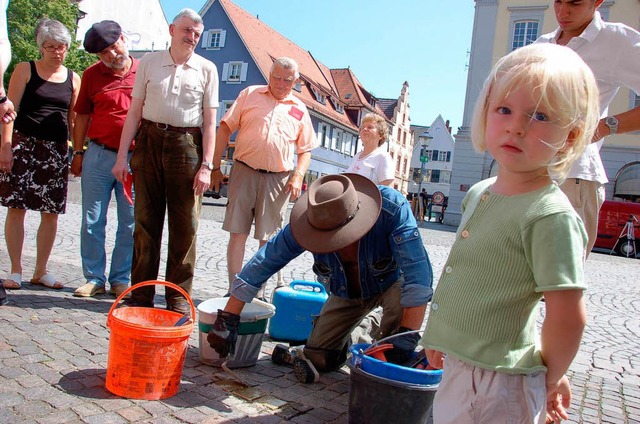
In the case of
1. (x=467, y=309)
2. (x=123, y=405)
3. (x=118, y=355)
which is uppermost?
(x=467, y=309)

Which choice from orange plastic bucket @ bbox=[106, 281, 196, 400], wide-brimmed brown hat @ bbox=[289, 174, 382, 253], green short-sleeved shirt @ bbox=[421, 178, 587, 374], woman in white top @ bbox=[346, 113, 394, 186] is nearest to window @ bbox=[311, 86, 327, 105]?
woman in white top @ bbox=[346, 113, 394, 186]

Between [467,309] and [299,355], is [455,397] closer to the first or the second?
[467,309]

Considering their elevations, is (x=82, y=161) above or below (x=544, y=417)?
above

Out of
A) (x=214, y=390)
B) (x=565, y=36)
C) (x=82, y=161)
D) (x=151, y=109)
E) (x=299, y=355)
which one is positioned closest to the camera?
(x=565, y=36)

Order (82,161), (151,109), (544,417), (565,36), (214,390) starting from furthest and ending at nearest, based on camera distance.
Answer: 1. (82,161)
2. (151,109)
3. (214,390)
4. (565,36)
5. (544,417)

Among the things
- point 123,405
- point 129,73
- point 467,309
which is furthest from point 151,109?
point 467,309

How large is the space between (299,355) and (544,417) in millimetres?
2033

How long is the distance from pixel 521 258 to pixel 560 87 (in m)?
0.43

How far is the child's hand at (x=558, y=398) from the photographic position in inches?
61.7

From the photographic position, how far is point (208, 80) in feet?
15.0

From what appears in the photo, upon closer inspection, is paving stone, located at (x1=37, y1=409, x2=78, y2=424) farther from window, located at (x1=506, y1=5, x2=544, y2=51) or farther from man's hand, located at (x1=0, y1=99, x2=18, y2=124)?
window, located at (x1=506, y1=5, x2=544, y2=51)

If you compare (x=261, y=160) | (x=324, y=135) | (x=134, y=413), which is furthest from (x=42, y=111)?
(x=324, y=135)

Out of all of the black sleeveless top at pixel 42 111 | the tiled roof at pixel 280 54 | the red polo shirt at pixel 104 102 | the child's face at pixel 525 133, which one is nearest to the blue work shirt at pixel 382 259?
the child's face at pixel 525 133

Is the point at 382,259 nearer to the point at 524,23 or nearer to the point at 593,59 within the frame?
the point at 593,59
